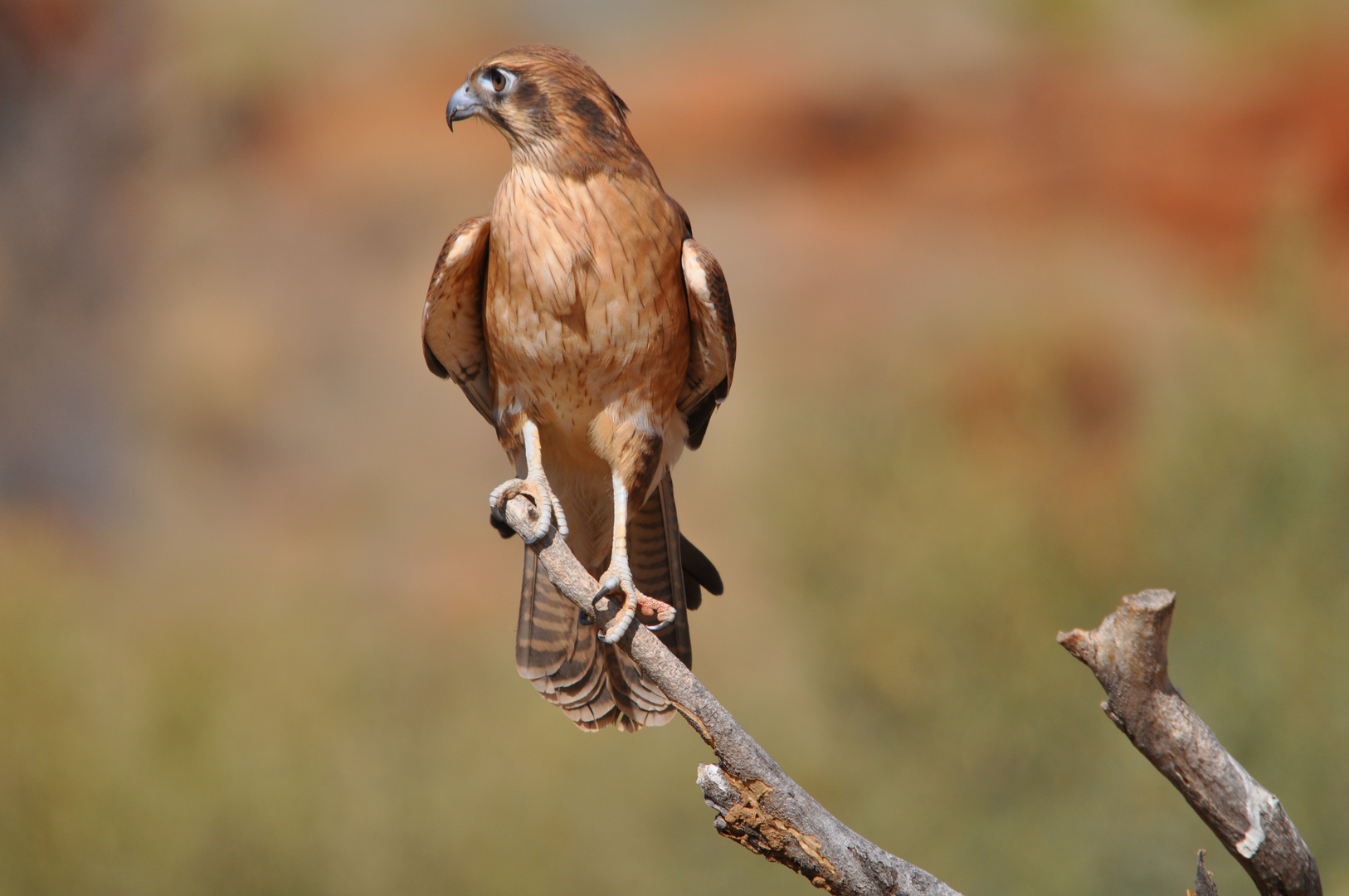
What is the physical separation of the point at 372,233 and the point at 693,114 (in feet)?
16.9

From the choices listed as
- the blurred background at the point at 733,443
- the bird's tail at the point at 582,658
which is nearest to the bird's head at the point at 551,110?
the bird's tail at the point at 582,658

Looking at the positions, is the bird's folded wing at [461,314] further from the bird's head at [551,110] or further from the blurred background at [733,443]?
the blurred background at [733,443]

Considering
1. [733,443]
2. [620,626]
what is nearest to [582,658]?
[620,626]

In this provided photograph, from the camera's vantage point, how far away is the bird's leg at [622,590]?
246 centimetres

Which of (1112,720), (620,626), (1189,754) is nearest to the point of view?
(1189,754)

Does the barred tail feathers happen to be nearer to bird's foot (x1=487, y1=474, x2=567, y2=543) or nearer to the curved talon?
bird's foot (x1=487, y1=474, x2=567, y2=543)

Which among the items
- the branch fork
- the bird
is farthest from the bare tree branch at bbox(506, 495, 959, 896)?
the bird

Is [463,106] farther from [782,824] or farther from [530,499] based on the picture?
[782,824]

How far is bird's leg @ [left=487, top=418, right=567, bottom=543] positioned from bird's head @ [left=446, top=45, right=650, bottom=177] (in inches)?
30.0

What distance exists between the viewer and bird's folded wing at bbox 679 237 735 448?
2.70 metres

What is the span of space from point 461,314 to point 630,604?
1001 millimetres

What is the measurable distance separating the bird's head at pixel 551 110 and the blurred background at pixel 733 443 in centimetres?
502

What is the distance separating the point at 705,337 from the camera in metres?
2.87

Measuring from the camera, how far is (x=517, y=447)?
3006 mm
